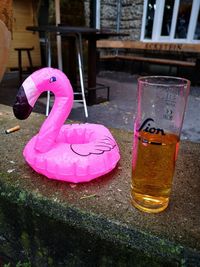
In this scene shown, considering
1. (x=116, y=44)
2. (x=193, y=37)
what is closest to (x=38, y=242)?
(x=116, y=44)

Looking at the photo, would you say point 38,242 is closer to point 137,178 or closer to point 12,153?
point 12,153

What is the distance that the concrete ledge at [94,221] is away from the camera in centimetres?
71

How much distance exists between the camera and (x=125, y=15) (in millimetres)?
8117

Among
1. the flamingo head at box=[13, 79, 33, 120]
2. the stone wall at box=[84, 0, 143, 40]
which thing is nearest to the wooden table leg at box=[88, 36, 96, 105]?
the flamingo head at box=[13, 79, 33, 120]

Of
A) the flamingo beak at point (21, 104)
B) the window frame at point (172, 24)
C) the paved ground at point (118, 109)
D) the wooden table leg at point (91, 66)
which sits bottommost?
the paved ground at point (118, 109)

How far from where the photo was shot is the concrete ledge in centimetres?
71

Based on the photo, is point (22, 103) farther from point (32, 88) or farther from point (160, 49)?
point (160, 49)

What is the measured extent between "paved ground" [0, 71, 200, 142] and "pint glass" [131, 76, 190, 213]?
260 cm

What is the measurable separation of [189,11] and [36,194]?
7769mm

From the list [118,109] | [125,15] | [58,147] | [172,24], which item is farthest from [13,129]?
[125,15]

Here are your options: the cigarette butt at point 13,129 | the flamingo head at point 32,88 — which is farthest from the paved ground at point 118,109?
the flamingo head at point 32,88

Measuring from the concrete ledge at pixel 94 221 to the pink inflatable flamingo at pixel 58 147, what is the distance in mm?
71

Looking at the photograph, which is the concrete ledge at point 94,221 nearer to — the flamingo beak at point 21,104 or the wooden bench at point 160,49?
the flamingo beak at point 21,104

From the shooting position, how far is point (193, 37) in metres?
7.16
